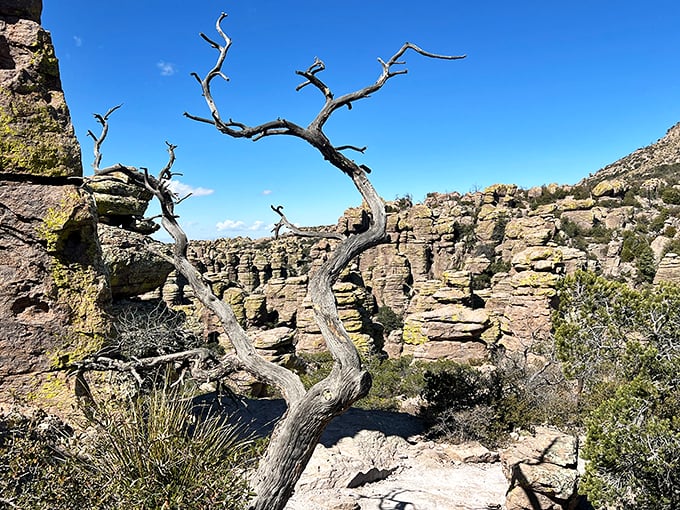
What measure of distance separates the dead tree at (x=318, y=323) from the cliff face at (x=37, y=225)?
1.23 m

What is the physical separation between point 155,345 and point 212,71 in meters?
3.18

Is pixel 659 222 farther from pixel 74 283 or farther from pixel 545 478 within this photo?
pixel 74 283

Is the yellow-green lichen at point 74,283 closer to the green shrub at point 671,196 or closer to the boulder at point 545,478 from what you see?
the boulder at point 545,478

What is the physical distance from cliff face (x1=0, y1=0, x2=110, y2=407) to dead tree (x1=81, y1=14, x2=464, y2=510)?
4.05ft

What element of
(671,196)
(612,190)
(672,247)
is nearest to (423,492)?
(672,247)

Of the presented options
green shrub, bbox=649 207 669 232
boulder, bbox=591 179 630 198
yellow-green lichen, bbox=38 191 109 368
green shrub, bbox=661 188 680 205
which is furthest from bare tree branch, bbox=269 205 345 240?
boulder, bbox=591 179 630 198

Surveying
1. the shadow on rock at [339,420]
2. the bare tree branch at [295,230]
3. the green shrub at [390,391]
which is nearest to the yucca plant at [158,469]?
the bare tree branch at [295,230]

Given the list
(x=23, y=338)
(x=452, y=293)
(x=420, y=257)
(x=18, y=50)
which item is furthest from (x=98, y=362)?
(x=420, y=257)

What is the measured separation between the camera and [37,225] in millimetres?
3910

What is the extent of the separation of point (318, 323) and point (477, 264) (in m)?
26.8

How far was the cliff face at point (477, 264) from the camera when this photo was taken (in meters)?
17.5

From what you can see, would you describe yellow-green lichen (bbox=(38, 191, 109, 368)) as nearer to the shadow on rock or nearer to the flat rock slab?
the flat rock slab

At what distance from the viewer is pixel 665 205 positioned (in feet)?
113

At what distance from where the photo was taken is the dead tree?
3.59 m
